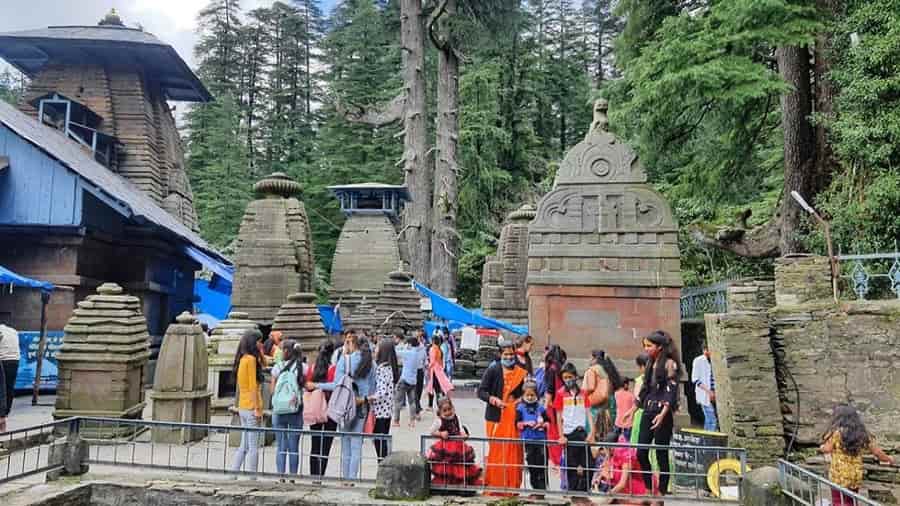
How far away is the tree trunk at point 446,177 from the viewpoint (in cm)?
2398

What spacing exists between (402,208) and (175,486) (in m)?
19.0

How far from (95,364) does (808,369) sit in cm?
995

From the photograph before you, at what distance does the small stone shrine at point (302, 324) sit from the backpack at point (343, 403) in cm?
330

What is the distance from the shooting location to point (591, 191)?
10523mm

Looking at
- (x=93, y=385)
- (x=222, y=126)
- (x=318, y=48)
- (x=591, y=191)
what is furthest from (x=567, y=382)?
(x=318, y=48)

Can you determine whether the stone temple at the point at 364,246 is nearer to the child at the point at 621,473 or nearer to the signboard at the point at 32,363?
the signboard at the point at 32,363

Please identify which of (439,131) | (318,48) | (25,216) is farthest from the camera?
(318,48)

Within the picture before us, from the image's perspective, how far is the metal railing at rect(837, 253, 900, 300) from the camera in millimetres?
7566

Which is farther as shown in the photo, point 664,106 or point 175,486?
point 664,106

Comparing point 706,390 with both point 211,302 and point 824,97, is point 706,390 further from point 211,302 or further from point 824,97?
point 211,302

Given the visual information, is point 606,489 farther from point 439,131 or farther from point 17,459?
point 439,131

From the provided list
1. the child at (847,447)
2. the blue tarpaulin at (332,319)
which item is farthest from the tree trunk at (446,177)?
the child at (847,447)

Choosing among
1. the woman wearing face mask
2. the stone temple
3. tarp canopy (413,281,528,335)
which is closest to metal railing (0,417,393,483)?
the woman wearing face mask

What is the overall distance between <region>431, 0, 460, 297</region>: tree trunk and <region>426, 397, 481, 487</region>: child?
17.6 metres
